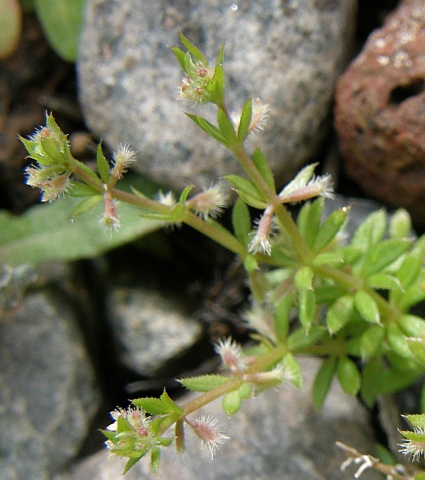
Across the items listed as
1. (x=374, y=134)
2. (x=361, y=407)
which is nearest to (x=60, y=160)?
(x=374, y=134)

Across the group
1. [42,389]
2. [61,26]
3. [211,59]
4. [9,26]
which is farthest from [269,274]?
[9,26]

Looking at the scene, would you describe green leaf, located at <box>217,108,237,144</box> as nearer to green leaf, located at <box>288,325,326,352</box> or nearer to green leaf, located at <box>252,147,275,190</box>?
green leaf, located at <box>252,147,275,190</box>

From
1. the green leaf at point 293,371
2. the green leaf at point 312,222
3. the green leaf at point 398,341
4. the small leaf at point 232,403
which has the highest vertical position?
the green leaf at point 312,222

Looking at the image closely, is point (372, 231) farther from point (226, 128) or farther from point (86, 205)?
point (86, 205)

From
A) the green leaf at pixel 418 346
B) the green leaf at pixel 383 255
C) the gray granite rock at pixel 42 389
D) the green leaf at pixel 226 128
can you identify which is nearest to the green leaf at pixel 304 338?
the green leaf at pixel 383 255

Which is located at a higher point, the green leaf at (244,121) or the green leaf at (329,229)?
the green leaf at (244,121)

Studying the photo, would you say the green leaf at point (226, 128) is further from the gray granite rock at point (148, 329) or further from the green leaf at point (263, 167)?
the gray granite rock at point (148, 329)
